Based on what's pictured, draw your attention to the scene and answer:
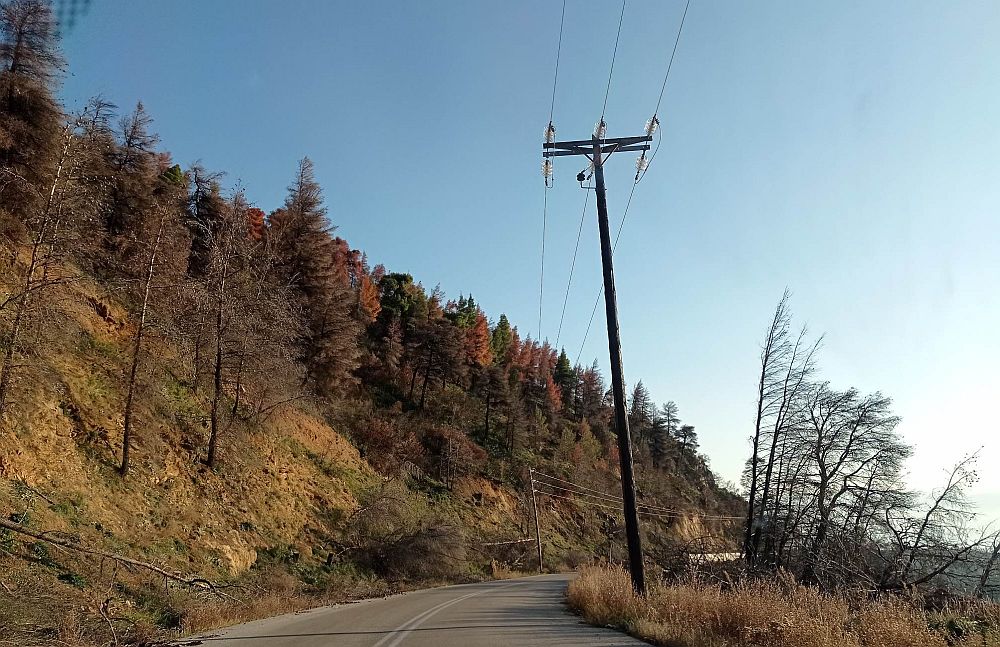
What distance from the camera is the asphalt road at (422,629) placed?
967 cm

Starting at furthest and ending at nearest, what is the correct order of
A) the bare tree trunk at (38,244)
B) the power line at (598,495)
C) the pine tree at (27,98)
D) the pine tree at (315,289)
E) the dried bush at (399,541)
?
the power line at (598,495), the pine tree at (315,289), the dried bush at (399,541), the pine tree at (27,98), the bare tree trunk at (38,244)

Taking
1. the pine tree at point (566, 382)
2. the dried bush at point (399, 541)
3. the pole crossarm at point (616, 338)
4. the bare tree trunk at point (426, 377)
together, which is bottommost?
the dried bush at point (399, 541)

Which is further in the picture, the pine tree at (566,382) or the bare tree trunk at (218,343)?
the pine tree at (566,382)

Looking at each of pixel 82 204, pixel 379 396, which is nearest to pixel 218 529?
pixel 82 204

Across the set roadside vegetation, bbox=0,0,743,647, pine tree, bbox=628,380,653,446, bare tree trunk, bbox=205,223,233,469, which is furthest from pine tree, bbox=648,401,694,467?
bare tree trunk, bbox=205,223,233,469

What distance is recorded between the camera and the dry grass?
7875 mm

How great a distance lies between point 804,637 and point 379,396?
5709 cm

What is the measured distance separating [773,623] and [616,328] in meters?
6.85

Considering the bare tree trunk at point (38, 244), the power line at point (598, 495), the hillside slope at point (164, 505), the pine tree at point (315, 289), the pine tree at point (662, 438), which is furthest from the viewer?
the pine tree at point (662, 438)

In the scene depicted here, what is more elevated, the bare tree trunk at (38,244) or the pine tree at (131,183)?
the pine tree at (131,183)

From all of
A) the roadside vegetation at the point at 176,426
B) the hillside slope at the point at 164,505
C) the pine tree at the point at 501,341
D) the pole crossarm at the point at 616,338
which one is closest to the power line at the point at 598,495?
the roadside vegetation at the point at 176,426

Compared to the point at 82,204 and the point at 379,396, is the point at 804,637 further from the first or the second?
the point at 379,396

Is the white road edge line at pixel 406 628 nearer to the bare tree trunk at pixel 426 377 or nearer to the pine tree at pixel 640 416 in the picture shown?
the bare tree trunk at pixel 426 377

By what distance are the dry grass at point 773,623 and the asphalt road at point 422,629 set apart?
0.75 m
